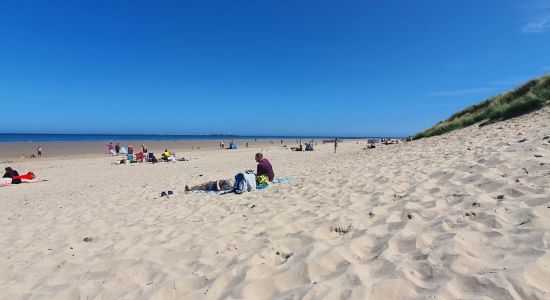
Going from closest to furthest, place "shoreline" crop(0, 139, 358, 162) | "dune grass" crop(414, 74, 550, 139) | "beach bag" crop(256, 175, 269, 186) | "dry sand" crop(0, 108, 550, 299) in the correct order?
"dry sand" crop(0, 108, 550, 299) → "beach bag" crop(256, 175, 269, 186) → "dune grass" crop(414, 74, 550, 139) → "shoreline" crop(0, 139, 358, 162)

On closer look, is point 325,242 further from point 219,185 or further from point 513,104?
point 513,104

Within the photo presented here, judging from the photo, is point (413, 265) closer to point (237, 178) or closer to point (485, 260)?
point (485, 260)

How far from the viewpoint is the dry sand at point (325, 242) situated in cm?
288

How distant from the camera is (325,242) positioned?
13.1ft

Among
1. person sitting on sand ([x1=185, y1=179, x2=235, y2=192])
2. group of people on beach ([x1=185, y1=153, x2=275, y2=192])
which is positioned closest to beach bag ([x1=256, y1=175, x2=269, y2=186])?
group of people on beach ([x1=185, y1=153, x2=275, y2=192])

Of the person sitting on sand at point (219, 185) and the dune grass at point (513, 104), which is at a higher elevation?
the dune grass at point (513, 104)

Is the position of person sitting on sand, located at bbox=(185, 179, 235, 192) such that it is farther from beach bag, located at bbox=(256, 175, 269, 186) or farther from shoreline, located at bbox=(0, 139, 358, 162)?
shoreline, located at bbox=(0, 139, 358, 162)

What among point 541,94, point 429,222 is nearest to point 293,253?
point 429,222

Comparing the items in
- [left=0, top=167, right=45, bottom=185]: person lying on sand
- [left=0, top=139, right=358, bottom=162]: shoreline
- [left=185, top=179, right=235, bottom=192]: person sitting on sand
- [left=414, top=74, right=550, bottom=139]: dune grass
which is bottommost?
[left=0, top=139, right=358, bottom=162]: shoreline

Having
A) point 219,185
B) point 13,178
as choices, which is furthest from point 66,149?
point 219,185

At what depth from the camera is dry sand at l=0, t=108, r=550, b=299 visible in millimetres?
2877

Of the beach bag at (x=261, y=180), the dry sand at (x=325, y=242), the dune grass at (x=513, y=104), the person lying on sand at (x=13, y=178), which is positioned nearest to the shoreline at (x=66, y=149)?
the person lying on sand at (x=13, y=178)

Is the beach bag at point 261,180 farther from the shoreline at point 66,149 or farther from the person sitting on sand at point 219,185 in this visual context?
the shoreline at point 66,149

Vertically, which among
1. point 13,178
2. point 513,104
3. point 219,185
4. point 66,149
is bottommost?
point 66,149
